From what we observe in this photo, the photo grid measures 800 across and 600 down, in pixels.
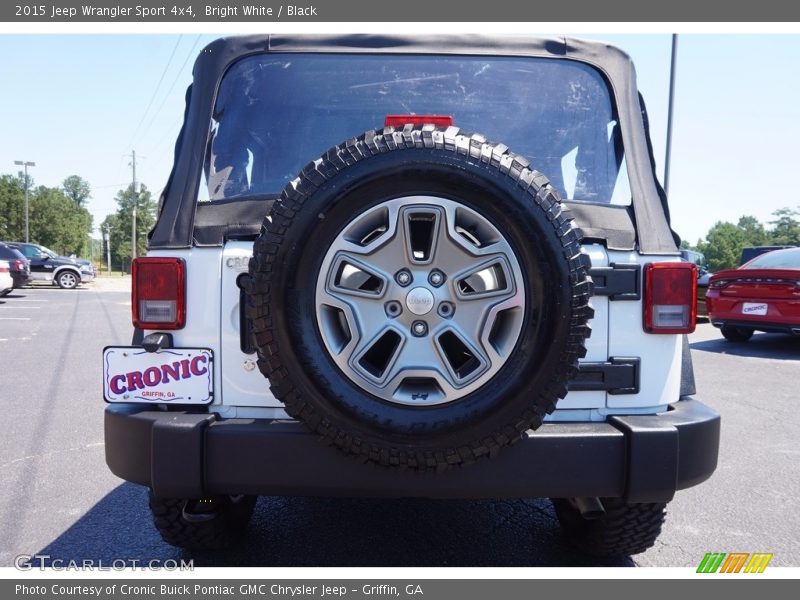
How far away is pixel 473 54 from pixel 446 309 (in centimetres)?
120

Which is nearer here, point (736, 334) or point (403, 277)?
point (403, 277)

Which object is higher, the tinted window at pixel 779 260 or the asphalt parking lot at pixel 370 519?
the tinted window at pixel 779 260

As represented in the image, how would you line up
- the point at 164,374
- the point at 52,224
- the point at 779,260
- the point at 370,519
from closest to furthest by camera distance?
the point at 164,374 → the point at 370,519 → the point at 779,260 → the point at 52,224

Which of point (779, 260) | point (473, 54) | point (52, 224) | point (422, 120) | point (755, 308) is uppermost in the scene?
point (52, 224)

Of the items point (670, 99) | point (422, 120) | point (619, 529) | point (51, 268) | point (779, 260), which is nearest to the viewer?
point (422, 120)

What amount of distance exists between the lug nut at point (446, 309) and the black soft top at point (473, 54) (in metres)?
0.69

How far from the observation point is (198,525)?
238 cm

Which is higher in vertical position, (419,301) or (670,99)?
(670,99)

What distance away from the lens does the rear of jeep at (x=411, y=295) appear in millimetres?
1784

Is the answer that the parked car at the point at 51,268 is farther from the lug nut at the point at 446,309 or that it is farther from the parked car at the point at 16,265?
the lug nut at the point at 446,309

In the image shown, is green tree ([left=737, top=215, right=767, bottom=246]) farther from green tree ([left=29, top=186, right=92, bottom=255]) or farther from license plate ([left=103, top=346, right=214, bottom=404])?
license plate ([left=103, top=346, right=214, bottom=404])

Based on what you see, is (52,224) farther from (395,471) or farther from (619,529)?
(619,529)

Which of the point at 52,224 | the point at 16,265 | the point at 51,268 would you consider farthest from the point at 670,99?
the point at 52,224

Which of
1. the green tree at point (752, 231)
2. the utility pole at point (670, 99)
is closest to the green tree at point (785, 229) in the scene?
the green tree at point (752, 231)
